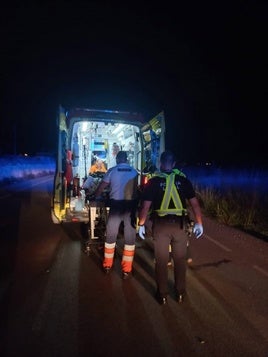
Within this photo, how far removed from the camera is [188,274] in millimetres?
6348

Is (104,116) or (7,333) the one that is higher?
(104,116)

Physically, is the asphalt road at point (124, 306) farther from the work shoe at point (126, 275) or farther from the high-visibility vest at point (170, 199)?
the high-visibility vest at point (170, 199)

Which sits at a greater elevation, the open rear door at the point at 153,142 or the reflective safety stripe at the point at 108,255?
the open rear door at the point at 153,142

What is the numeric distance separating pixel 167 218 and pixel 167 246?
1.21 ft

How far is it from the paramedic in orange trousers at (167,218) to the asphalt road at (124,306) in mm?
284

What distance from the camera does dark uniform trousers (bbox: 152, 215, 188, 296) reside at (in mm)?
5047

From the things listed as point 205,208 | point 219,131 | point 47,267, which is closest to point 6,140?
point 219,131

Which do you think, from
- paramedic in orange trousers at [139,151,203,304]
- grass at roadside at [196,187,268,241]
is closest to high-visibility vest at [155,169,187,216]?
paramedic in orange trousers at [139,151,203,304]

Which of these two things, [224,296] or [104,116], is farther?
[104,116]

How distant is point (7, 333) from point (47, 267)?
246 centimetres

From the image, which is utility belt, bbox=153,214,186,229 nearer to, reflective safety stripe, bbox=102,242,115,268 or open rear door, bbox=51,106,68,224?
reflective safety stripe, bbox=102,242,115,268

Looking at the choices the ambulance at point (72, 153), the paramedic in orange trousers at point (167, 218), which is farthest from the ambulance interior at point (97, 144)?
the paramedic in orange trousers at point (167, 218)

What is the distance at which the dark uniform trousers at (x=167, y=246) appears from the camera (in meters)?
5.05

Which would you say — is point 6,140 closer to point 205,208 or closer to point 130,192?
point 205,208
